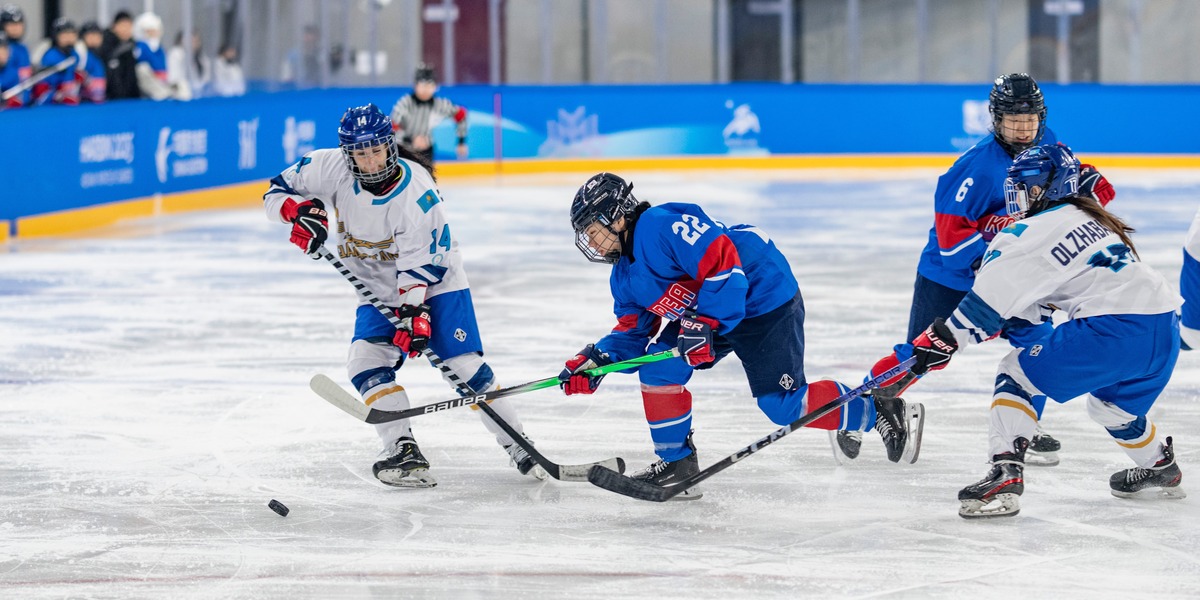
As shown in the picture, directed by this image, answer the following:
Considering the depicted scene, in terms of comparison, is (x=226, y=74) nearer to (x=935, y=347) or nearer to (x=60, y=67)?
(x=60, y=67)

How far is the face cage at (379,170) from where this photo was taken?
4219 millimetres

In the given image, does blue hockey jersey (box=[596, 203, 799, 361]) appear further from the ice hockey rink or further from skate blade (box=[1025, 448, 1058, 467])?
skate blade (box=[1025, 448, 1058, 467])

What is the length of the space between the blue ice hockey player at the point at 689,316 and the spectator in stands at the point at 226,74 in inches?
452

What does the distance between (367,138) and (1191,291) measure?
2247 mm

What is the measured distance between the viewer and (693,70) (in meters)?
18.5

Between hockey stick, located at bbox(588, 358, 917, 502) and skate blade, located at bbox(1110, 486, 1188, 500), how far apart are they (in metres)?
0.68

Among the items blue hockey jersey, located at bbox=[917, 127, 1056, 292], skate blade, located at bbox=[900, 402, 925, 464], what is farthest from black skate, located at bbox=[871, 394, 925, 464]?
blue hockey jersey, located at bbox=[917, 127, 1056, 292]

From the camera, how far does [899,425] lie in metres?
4.39

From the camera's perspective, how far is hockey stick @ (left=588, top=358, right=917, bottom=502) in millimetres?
4062

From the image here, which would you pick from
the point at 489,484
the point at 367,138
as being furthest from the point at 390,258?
the point at 489,484

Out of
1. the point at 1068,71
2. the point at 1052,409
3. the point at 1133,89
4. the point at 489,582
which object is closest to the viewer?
the point at 489,582

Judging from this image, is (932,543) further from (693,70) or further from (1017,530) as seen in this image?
(693,70)

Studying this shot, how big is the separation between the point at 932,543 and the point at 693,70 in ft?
49.6

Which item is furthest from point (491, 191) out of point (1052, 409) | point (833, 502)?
point (833, 502)
